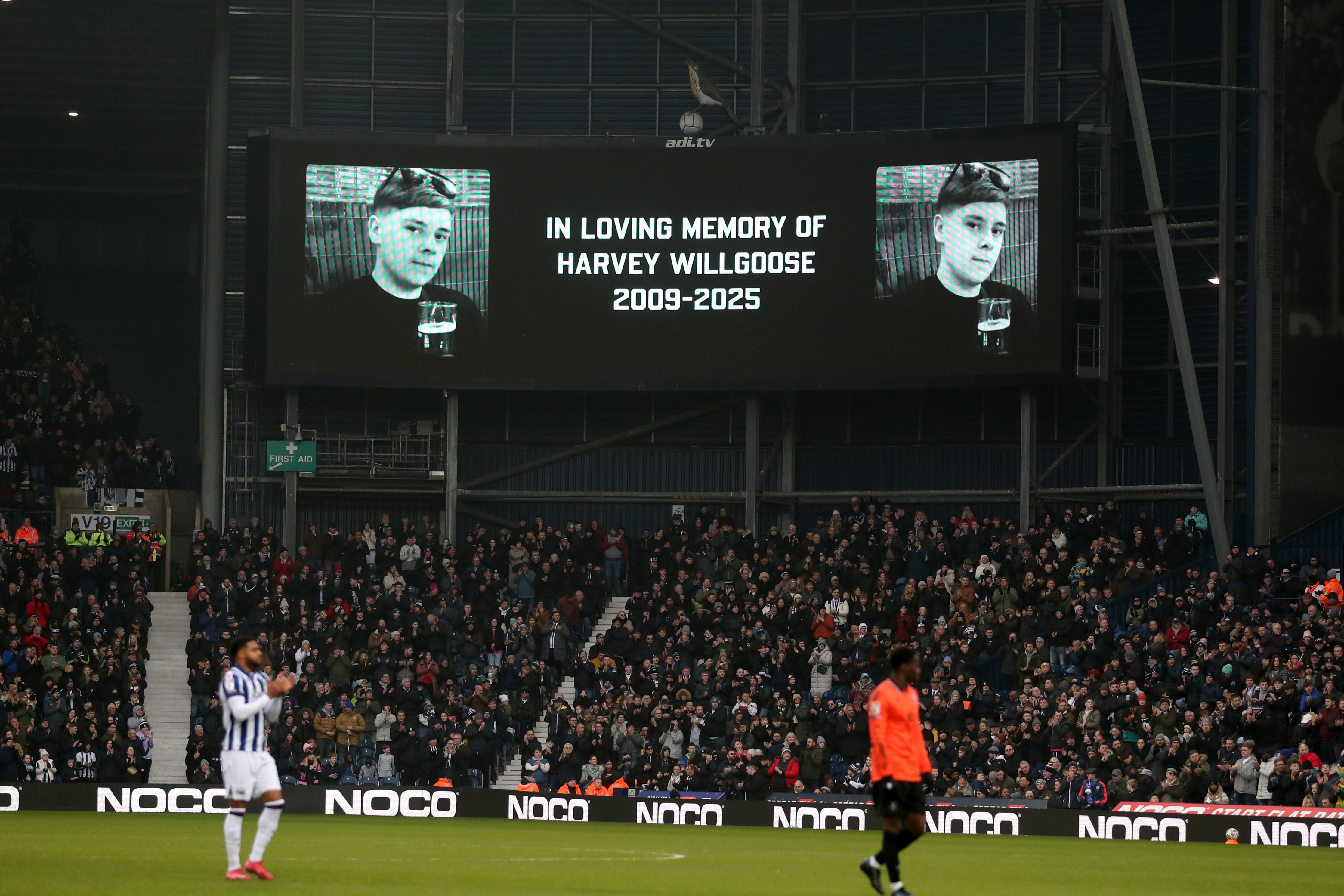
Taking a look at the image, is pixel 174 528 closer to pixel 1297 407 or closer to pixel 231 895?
pixel 1297 407

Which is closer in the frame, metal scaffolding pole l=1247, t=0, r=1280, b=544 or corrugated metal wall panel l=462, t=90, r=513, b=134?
metal scaffolding pole l=1247, t=0, r=1280, b=544

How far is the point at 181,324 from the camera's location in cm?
5353

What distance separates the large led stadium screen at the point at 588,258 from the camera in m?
44.0

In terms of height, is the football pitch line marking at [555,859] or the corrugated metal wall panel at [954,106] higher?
the corrugated metal wall panel at [954,106]

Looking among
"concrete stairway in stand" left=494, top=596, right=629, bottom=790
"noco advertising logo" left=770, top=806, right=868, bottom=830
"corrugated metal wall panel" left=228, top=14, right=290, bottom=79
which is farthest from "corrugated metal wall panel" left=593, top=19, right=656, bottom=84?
"noco advertising logo" left=770, top=806, right=868, bottom=830

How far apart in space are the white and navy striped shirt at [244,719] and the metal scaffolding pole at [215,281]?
30.7 m

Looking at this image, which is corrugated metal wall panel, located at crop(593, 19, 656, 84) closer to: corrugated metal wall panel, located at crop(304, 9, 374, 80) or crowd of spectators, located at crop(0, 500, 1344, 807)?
corrugated metal wall panel, located at crop(304, 9, 374, 80)

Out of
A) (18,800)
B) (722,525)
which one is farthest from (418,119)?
(18,800)

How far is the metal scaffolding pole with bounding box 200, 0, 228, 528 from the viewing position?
47.1 m

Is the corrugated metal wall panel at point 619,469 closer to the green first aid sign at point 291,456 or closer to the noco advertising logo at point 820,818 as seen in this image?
the green first aid sign at point 291,456

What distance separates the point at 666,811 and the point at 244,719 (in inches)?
628

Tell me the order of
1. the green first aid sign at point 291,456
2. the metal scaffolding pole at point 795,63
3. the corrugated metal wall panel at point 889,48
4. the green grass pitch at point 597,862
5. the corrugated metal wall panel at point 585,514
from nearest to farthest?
the green grass pitch at point 597,862 → the green first aid sign at point 291,456 → the metal scaffolding pole at point 795,63 → the corrugated metal wall panel at point 889,48 → the corrugated metal wall panel at point 585,514

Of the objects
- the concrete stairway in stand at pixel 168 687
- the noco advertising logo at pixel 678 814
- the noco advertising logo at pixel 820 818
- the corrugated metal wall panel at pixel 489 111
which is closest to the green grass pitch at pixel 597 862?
the noco advertising logo at pixel 820 818

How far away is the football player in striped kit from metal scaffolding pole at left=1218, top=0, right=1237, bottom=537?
93.6 ft
